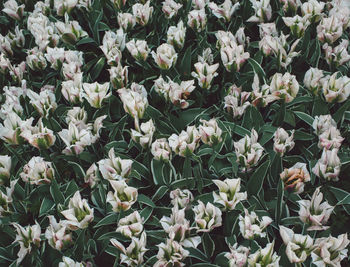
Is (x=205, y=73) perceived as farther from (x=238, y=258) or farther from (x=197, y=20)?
(x=238, y=258)

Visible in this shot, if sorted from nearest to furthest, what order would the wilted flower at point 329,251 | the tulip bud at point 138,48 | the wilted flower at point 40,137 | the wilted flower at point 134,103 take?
the wilted flower at point 329,251, the wilted flower at point 40,137, the wilted flower at point 134,103, the tulip bud at point 138,48

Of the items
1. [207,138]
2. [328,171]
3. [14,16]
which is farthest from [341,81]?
[14,16]

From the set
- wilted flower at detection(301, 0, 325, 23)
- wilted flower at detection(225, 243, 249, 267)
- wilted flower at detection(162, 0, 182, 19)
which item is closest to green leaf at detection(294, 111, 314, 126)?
wilted flower at detection(301, 0, 325, 23)

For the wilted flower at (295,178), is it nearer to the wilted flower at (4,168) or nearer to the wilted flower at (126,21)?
the wilted flower at (4,168)

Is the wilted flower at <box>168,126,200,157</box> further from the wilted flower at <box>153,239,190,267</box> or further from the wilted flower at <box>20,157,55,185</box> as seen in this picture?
the wilted flower at <box>20,157,55,185</box>

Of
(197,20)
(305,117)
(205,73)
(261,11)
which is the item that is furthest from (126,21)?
(305,117)

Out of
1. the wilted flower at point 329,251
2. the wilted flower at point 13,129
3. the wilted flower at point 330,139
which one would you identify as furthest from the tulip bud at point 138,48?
the wilted flower at point 329,251
